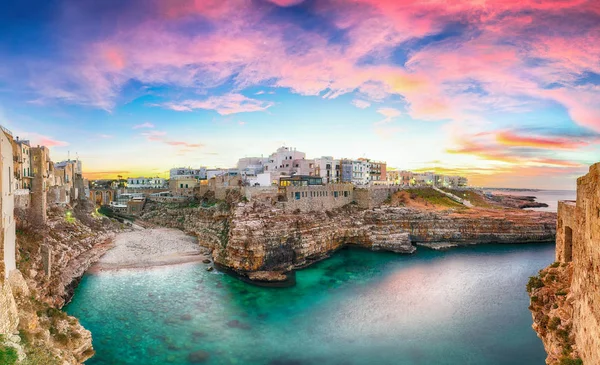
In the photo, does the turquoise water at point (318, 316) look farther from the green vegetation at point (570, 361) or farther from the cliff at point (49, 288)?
the green vegetation at point (570, 361)

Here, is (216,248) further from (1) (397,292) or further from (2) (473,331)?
(2) (473,331)

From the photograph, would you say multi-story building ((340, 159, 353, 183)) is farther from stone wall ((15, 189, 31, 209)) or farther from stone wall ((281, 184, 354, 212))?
stone wall ((15, 189, 31, 209))

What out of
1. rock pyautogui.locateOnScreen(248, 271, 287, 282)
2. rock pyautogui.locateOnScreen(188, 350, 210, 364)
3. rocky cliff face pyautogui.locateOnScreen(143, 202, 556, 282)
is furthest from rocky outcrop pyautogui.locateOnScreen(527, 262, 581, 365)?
rocky cliff face pyautogui.locateOnScreen(143, 202, 556, 282)

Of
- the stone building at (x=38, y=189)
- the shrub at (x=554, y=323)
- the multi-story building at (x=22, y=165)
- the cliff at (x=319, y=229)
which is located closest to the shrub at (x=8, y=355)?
the shrub at (x=554, y=323)

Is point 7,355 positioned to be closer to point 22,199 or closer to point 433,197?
point 22,199

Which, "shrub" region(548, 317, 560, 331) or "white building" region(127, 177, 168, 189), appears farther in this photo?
"white building" region(127, 177, 168, 189)

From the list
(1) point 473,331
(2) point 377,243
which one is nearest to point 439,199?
(2) point 377,243

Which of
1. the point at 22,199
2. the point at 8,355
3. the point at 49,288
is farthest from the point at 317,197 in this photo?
the point at 8,355
